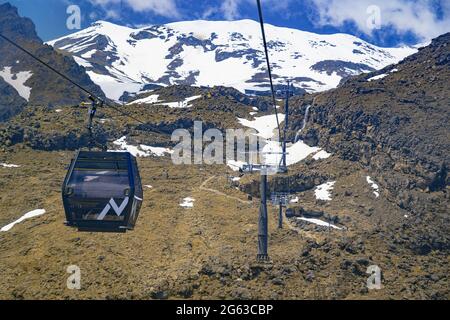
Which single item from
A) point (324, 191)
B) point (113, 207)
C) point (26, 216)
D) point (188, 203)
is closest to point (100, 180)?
point (113, 207)

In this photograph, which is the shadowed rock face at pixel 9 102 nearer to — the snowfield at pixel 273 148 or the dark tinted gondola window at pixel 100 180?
the snowfield at pixel 273 148

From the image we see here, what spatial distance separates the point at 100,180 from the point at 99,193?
1.95 feet

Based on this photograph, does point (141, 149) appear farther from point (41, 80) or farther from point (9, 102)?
point (41, 80)

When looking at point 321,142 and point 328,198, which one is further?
point 321,142

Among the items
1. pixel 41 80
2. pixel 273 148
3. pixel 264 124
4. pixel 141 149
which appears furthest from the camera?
pixel 41 80

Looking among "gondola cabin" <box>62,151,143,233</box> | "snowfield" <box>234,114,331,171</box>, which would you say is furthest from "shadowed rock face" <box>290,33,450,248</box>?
"gondola cabin" <box>62,151,143,233</box>

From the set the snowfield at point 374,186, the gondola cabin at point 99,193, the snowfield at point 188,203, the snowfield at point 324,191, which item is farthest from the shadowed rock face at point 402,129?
the gondola cabin at point 99,193

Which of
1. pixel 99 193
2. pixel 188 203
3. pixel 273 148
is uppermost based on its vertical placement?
pixel 99 193

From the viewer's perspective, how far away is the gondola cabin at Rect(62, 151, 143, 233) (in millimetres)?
22359

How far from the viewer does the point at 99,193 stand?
2242 cm

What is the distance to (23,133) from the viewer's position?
286ft
